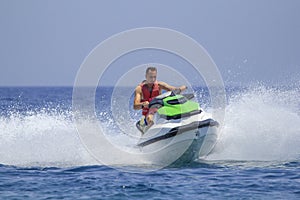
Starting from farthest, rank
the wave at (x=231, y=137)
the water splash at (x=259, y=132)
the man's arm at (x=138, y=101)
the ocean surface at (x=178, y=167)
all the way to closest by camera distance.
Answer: the water splash at (x=259, y=132) < the wave at (x=231, y=137) < the man's arm at (x=138, y=101) < the ocean surface at (x=178, y=167)

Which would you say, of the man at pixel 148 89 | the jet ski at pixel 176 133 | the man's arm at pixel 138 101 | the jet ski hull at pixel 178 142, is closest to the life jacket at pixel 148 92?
the man at pixel 148 89

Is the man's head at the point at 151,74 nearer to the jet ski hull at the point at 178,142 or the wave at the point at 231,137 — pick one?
the jet ski hull at the point at 178,142

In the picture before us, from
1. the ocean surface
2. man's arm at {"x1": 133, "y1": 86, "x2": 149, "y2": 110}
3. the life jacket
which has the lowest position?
the ocean surface

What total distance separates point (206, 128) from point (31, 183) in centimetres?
334

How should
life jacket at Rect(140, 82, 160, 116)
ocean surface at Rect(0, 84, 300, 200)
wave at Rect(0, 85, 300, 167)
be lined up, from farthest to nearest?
life jacket at Rect(140, 82, 160, 116)
wave at Rect(0, 85, 300, 167)
ocean surface at Rect(0, 84, 300, 200)

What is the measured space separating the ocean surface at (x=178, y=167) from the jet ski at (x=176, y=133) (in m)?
0.31

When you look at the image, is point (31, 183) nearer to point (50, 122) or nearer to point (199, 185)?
point (199, 185)

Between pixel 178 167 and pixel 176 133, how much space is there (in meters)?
0.63

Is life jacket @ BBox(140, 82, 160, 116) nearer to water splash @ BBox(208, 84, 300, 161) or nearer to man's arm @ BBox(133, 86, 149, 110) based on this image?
man's arm @ BBox(133, 86, 149, 110)

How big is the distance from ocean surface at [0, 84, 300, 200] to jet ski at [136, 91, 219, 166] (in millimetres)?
314

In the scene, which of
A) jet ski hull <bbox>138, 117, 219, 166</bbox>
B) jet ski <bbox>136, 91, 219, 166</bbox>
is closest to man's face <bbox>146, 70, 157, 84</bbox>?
jet ski <bbox>136, 91, 219, 166</bbox>

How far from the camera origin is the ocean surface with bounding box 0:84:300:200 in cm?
785

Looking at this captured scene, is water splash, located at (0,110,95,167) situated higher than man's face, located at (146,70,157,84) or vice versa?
man's face, located at (146,70,157,84)

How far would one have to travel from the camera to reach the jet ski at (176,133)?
9.77m
